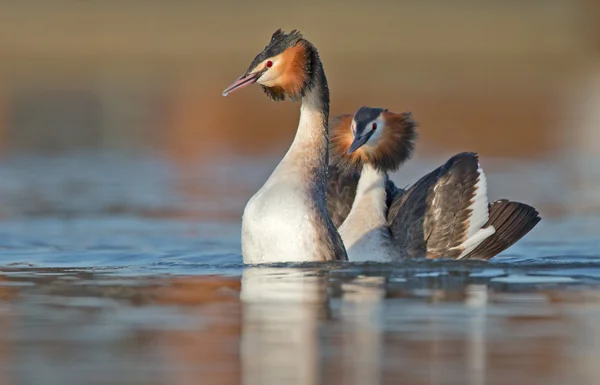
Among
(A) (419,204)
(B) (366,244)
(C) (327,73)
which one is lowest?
(B) (366,244)

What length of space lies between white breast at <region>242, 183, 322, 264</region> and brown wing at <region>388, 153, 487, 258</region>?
1920 mm

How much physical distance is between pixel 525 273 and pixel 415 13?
42901 mm

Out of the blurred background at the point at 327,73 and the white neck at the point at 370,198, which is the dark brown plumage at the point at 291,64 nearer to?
the white neck at the point at 370,198

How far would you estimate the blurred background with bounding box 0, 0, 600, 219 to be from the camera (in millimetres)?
21750

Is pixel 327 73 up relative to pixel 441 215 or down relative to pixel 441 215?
up

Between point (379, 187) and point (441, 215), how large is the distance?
1.72ft

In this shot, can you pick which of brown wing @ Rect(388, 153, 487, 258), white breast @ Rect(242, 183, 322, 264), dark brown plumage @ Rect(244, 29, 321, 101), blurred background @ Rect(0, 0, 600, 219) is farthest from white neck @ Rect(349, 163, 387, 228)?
blurred background @ Rect(0, 0, 600, 219)

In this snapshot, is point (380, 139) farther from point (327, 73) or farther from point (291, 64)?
point (327, 73)

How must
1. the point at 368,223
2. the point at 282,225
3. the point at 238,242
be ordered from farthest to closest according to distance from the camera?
1. the point at 238,242
2. the point at 368,223
3. the point at 282,225

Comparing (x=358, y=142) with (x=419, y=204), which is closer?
(x=358, y=142)

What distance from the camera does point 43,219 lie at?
1415 centimetres

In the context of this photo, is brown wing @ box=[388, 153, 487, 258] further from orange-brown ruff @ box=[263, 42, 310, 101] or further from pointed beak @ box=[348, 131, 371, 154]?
orange-brown ruff @ box=[263, 42, 310, 101]

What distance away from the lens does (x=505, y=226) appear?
12.2m

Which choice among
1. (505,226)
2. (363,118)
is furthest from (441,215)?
(363,118)
